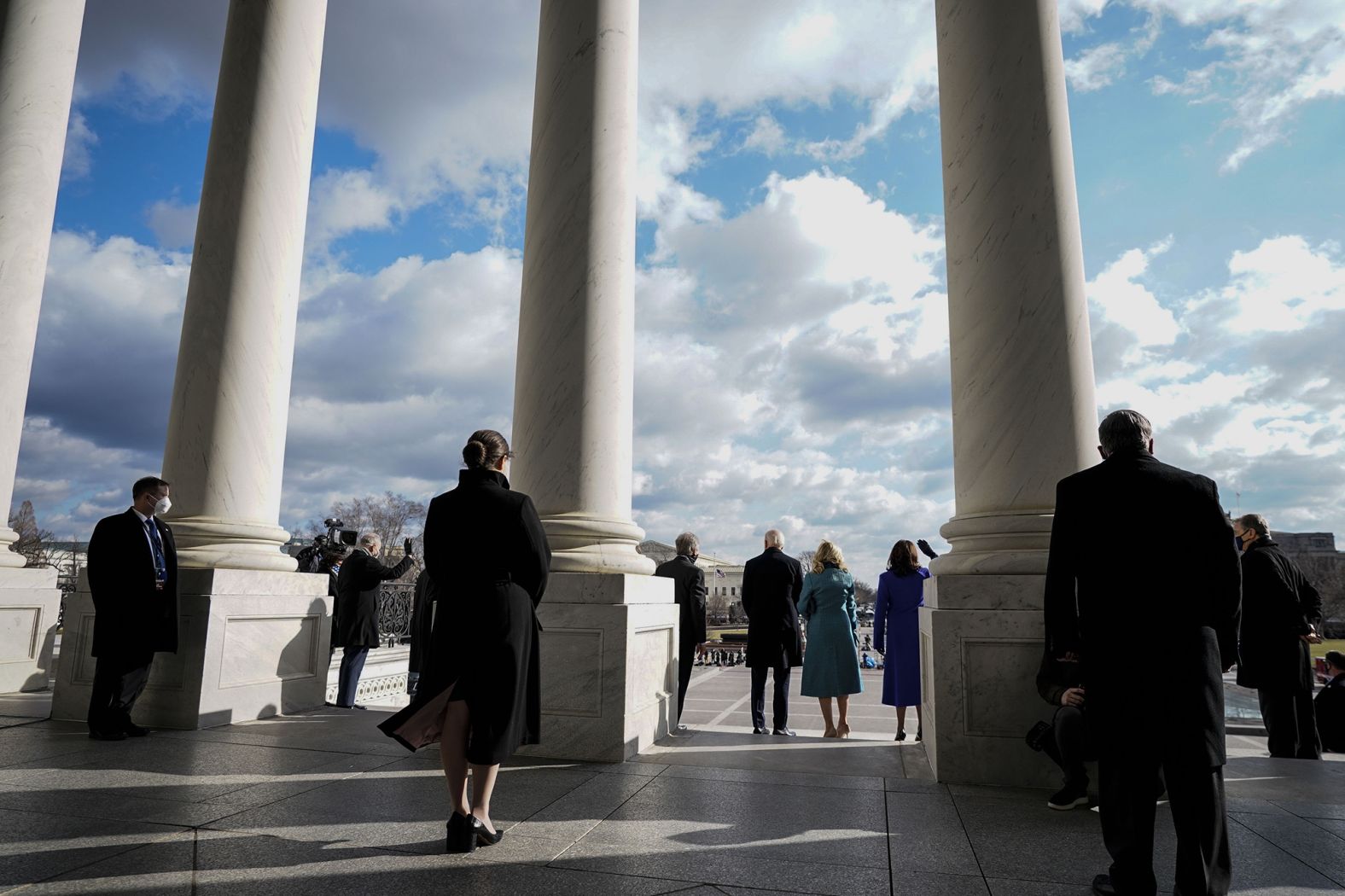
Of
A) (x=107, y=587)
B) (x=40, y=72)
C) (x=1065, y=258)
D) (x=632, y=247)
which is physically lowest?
(x=107, y=587)

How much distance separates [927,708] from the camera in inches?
706

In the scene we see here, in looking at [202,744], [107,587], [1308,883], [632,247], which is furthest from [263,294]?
[1308,883]

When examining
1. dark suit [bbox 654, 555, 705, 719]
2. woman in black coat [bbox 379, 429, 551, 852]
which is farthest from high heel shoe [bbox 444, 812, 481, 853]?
dark suit [bbox 654, 555, 705, 719]

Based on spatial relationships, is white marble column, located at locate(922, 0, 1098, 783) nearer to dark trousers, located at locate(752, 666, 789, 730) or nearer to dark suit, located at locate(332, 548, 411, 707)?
dark trousers, located at locate(752, 666, 789, 730)

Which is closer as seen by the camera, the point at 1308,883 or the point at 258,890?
the point at 258,890

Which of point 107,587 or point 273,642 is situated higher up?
point 107,587

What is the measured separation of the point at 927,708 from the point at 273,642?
17.0 m

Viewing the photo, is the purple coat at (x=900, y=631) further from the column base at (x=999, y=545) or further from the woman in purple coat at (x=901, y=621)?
the column base at (x=999, y=545)

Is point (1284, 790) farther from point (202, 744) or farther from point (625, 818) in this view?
point (202, 744)

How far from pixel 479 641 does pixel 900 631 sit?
50.0 ft

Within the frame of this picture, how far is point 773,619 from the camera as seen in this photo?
Result: 2492cm

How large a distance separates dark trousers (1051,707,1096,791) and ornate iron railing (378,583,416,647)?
160 ft

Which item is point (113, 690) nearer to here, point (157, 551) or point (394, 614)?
point (157, 551)

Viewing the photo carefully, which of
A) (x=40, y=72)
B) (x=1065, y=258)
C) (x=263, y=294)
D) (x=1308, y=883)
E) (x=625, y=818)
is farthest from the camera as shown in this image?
(x=40, y=72)
